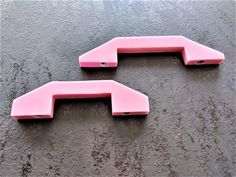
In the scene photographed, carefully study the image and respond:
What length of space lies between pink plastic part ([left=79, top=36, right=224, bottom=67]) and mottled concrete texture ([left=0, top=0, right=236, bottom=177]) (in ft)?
0.10

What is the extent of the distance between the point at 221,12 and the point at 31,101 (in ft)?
2.95

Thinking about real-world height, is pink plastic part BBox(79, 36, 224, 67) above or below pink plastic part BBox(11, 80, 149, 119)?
above

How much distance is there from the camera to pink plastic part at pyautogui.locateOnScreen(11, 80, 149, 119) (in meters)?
0.92

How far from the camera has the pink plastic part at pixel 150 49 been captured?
1019 mm

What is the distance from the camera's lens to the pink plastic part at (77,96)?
919 mm

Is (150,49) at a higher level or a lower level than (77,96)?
higher

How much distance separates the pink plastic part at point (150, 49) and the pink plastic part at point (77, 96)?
9 cm

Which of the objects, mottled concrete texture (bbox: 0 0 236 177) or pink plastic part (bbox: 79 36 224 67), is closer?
mottled concrete texture (bbox: 0 0 236 177)

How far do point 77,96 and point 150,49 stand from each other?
1.11 ft

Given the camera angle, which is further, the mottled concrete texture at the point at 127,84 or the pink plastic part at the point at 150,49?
the pink plastic part at the point at 150,49

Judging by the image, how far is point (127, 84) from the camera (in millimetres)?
1021

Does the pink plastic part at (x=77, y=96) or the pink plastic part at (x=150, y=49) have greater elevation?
the pink plastic part at (x=150, y=49)

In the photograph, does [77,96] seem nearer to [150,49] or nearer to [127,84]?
[127,84]

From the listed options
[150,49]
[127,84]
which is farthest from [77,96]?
[150,49]
